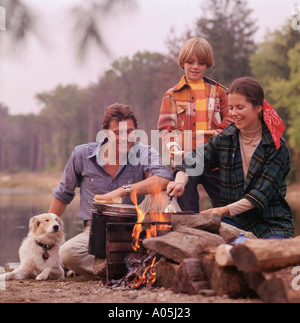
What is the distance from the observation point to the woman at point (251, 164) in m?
4.25

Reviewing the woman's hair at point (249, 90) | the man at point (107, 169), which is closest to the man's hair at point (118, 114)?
the man at point (107, 169)

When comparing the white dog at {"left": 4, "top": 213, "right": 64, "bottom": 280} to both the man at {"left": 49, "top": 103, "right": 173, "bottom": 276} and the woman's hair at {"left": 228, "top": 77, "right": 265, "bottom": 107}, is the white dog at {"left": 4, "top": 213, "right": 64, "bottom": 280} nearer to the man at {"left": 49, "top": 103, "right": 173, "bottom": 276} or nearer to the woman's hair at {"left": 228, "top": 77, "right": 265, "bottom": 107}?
the man at {"left": 49, "top": 103, "right": 173, "bottom": 276}

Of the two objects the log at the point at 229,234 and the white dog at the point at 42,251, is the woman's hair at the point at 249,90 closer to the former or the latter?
the log at the point at 229,234

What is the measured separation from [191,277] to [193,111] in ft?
6.34

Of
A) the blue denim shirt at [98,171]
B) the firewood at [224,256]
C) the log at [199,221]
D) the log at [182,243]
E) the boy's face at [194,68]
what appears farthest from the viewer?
the blue denim shirt at [98,171]

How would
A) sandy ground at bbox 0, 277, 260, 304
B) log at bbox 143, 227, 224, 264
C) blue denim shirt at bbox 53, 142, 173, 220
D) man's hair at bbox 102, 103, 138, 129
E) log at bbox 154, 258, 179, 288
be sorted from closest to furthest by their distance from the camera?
sandy ground at bbox 0, 277, 260, 304
log at bbox 143, 227, 224, 264
log at bbox 154, 258, 179, 288
man's hair at bbox 102, 103, 138, 129
blue denim shirt at bbox 53, 142, 173, 220

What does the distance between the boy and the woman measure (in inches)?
15.8

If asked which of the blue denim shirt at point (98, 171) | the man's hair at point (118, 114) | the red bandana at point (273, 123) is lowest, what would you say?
the blue denim shirt at point (98, 171)

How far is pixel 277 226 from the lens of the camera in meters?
4.38

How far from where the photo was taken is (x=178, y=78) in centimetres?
1731

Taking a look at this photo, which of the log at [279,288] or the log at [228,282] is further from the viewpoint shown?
the log at [228,282]

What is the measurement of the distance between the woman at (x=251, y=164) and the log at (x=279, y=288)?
1014 millimetres

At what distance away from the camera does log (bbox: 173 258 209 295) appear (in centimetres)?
349

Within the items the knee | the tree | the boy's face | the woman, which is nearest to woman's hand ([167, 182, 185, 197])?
the woman
